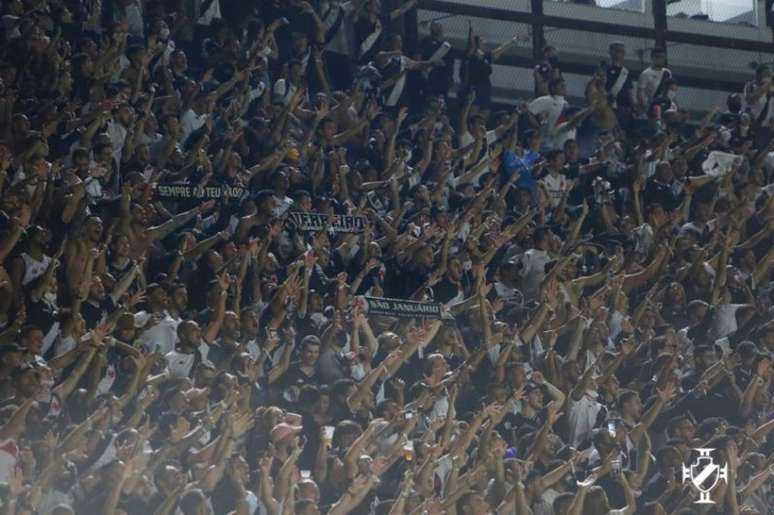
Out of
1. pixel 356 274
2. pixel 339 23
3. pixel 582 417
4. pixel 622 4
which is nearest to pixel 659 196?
pixel 622 4

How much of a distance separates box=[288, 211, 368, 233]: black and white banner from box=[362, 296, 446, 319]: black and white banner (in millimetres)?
540

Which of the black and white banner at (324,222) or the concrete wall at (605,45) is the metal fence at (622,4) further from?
the black and white banner at (324,222)

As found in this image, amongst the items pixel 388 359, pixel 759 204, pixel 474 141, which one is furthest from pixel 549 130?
pixel 388 359

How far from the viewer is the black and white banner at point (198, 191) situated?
1141 cm

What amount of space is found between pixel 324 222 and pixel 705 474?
3.54 meters

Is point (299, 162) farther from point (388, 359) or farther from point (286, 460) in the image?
point (286, 460)

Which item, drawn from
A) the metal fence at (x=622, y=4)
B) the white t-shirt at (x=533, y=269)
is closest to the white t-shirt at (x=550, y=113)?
the white t-shirt at (x=533, y=269)

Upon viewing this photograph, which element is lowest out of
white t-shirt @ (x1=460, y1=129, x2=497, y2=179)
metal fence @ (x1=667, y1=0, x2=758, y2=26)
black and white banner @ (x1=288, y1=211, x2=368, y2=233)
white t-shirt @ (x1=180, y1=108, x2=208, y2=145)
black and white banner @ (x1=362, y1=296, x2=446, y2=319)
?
black and white banner @ (x1=362, y1=296, x2=446, y2=319)

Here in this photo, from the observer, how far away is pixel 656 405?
42.8 ft

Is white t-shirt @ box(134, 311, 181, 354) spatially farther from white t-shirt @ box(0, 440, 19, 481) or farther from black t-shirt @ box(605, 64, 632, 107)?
black t-shirt @ box(605, 64, 632, 107)

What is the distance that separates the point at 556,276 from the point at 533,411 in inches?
48.3

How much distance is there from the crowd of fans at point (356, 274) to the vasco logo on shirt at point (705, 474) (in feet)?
0.19

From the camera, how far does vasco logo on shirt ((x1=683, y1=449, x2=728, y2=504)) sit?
42.2 ft

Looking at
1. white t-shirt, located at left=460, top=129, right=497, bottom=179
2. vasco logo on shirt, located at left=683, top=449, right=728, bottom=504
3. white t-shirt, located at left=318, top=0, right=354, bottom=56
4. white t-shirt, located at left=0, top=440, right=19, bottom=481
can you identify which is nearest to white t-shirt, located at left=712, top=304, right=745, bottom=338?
vasco logo on shirt, located at left=683, top=449, right=728, bottom=504
